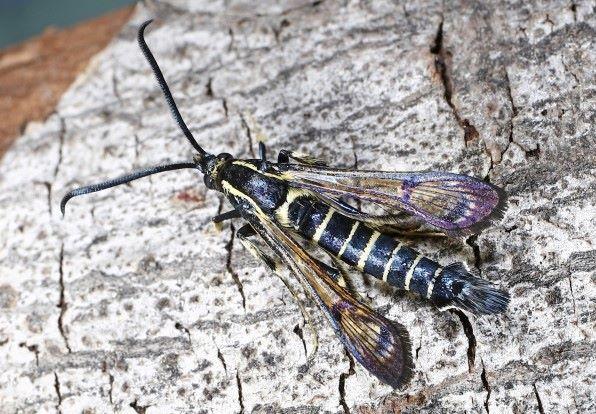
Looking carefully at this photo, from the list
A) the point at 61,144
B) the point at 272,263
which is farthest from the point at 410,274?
the point at 61,144

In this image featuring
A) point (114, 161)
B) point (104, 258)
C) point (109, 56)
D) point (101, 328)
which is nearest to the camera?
point (101, 328)

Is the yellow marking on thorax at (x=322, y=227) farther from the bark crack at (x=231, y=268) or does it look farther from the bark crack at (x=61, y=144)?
the bark crack at (x=61, y=144)

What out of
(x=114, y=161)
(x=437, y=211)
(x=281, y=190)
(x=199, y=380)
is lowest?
(x=199, y=380)

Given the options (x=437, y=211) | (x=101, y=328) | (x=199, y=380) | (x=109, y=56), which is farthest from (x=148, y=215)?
(x=437, y=211)

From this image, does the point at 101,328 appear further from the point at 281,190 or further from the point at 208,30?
the point at 208,30

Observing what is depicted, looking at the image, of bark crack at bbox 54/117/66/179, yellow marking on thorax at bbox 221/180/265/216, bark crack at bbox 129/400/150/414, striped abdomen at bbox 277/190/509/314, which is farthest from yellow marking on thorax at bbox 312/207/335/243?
bark crack at bbox 54/117/66/179

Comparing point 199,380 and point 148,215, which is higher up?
point 148,215
